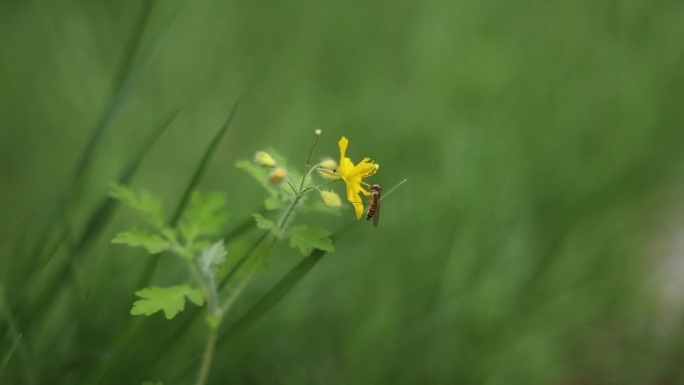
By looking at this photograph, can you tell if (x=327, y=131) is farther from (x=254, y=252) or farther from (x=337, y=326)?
(x=254, y=252)

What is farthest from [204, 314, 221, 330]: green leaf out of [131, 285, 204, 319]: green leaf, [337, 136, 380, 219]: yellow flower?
[337, 136, 380, 219]: yellow flower

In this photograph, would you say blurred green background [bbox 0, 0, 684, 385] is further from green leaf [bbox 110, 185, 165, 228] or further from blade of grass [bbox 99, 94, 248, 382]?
green leaf [bbox 110, 185, 165, 228]

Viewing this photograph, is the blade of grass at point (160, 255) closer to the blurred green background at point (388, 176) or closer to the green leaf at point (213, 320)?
the blurred green background at point (388, 176)

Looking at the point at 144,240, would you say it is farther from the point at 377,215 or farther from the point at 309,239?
the point at 377,215

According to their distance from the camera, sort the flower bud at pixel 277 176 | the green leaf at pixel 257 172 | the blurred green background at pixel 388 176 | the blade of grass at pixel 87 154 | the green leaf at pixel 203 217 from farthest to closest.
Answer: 1. the blurred green background at pixel 388 176
2. the blade of grass at pixel 87 154
3. the green leaf at pixel 203 217
4. the green leaf at pixel 257 172
5. the flower bud at pixel 277 176

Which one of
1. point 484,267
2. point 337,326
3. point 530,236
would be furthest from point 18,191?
point 530,236

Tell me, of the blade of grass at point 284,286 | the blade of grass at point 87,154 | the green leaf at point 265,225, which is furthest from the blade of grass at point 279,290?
the blade of grass at point 87,154

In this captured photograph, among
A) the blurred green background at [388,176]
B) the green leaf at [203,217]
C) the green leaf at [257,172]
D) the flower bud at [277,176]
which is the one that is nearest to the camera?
the flower bud at [277,176]
